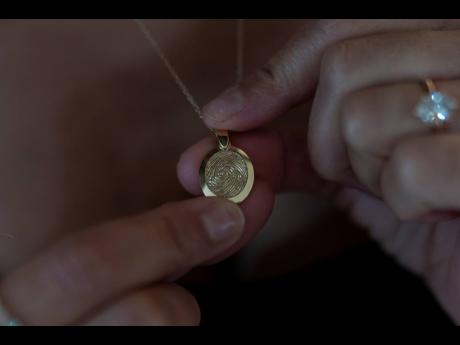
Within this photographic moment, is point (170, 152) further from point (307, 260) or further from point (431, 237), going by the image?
point (431, 237)

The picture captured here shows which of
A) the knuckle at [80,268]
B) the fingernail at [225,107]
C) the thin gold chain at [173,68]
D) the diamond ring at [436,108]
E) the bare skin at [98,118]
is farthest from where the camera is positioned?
the thin gold chain at [173,68]

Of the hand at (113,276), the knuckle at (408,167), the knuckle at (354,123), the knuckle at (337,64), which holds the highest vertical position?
the knuckle at (337,64)

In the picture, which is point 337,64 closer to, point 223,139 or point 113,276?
point 223,139

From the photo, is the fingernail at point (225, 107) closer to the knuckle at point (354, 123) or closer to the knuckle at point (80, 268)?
the knuckle at point (354, 123)

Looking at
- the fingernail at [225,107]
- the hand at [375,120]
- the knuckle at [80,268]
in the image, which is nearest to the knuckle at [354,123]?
the hand at [375,120]

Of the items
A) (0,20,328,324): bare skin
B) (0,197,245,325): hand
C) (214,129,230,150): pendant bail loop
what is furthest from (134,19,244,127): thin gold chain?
(0,197,245,325): hand

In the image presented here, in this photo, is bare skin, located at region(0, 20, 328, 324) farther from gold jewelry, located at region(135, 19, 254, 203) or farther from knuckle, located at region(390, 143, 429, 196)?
knuckle, located at region(390, 143, 429, 196)

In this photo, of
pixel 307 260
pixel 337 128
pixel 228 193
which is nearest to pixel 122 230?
pixel 228 193

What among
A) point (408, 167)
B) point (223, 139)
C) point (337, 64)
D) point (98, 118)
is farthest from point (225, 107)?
point (98, 118)
